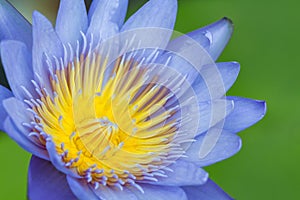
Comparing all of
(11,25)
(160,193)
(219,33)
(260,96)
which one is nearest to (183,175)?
(160,193)

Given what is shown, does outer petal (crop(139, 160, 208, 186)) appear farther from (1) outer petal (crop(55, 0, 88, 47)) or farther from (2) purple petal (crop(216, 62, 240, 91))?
(1) outer petal (crop(55, 0, 88, 47))

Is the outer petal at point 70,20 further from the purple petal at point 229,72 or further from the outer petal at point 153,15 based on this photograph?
the purple petal at point 229,72

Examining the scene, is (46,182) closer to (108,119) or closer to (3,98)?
(3,98)

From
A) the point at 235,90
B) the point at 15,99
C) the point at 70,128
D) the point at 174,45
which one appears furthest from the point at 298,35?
the point at 15,99

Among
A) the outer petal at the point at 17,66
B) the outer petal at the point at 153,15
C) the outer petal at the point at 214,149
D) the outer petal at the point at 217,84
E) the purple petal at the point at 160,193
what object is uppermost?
the outer petal at the point at 153,15

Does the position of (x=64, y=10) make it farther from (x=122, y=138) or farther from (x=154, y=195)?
(x=154, y=195)

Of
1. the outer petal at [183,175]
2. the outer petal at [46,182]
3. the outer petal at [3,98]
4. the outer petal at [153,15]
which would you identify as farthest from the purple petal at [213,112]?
the outer petal at [3,98]

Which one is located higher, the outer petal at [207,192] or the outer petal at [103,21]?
the outer petal at [103,21]

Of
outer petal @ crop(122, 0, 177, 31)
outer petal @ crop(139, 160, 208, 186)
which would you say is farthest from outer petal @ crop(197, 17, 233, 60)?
outer petal @ crop(139, 160, 208, 186)
